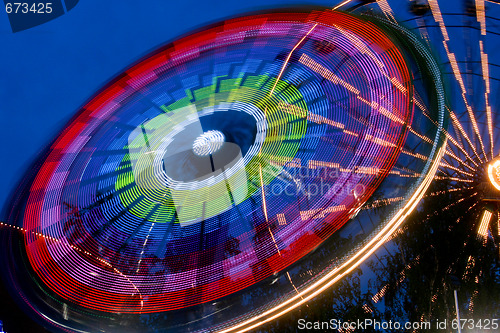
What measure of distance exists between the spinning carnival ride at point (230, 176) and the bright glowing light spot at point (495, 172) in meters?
1.94

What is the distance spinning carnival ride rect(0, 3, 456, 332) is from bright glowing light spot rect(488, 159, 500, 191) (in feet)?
6.38

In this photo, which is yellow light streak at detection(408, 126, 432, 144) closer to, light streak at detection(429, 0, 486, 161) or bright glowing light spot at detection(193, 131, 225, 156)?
light streak at detection(429, 0, 486, 161)

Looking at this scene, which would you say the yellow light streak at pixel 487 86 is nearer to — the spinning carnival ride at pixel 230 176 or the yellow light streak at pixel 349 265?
the spinning carnival ride at pixel 230 176

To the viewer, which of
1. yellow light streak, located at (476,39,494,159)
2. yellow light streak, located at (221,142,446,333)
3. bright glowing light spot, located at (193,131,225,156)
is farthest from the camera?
yellow light streak, located at (476,39,494,159)

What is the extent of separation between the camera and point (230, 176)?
6.50 m

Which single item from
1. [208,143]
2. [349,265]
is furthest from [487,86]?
[208,143]

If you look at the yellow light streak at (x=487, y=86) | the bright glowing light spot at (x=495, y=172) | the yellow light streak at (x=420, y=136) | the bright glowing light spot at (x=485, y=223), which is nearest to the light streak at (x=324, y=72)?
the yellow light streak at (x=420, y=136)

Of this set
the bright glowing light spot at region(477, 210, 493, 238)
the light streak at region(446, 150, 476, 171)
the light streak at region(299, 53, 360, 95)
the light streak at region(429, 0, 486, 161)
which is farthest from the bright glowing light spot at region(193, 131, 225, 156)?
the bright glowing light spot at region(477, 210, 493, 238)

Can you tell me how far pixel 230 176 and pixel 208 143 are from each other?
76 centimetres

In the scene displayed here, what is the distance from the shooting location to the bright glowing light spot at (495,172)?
632cm

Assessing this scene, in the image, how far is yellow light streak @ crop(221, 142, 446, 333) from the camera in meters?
4.16

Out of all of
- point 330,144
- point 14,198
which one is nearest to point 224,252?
point 330,144

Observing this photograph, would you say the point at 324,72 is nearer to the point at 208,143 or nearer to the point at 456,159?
the point at 208,143

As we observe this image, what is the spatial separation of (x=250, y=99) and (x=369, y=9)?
219 centimetres
